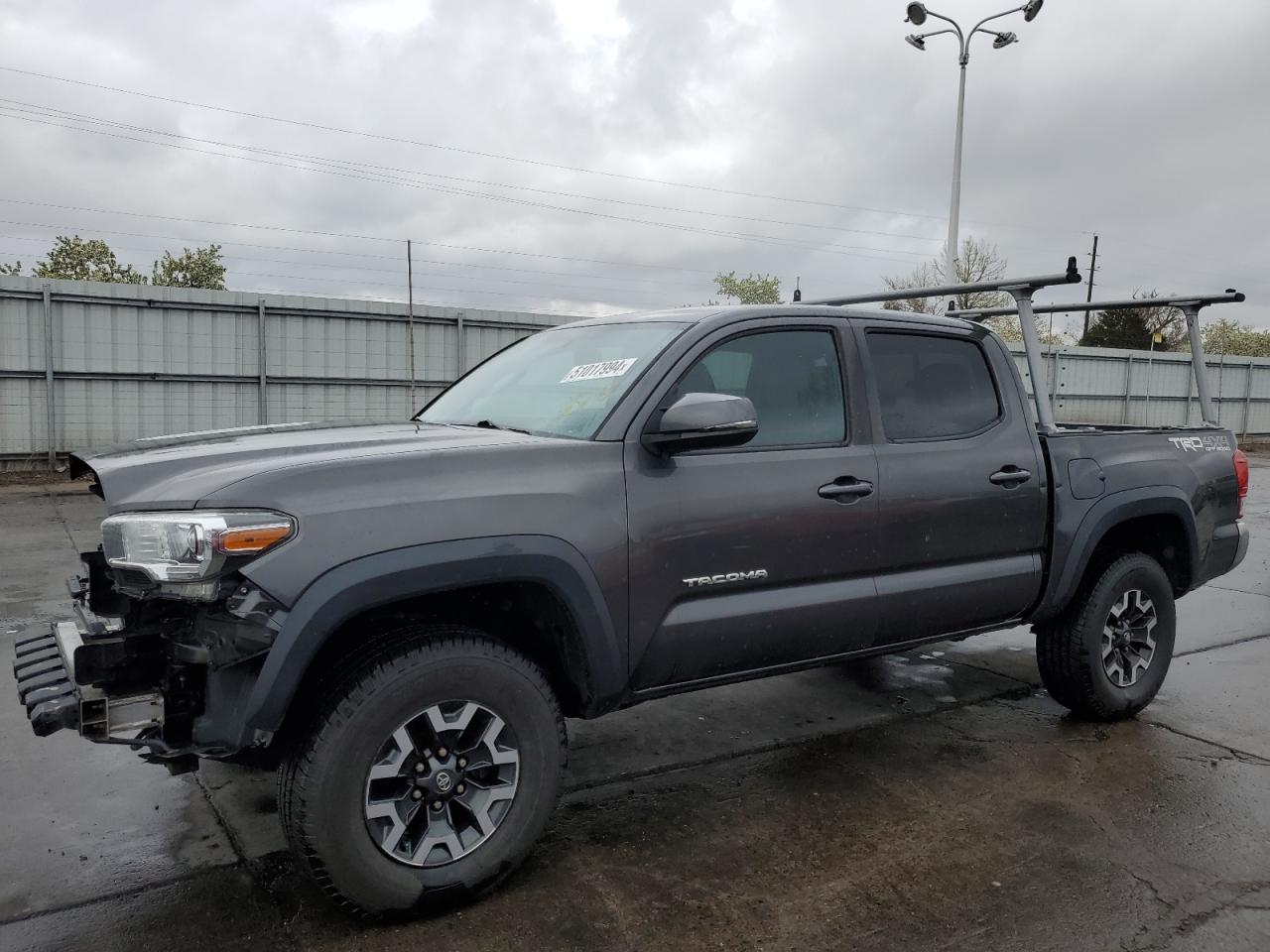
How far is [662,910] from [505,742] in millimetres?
681

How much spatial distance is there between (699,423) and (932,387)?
4.90 feet

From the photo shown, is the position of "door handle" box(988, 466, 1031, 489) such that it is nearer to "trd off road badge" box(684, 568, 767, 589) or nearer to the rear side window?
the rear side window

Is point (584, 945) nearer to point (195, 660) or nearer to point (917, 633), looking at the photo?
point (195, 660)

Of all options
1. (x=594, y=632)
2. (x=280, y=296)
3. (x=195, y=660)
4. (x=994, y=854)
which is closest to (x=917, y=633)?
(x=994, y=854)

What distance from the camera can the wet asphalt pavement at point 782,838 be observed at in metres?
2.69

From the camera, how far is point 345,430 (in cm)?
335

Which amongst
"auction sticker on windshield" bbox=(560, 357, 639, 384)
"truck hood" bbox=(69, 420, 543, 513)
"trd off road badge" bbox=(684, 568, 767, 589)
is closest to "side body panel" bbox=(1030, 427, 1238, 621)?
"trd off road badge" bbox=(684, 568, 767, 589)

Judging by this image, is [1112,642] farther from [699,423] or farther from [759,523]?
[699,423]

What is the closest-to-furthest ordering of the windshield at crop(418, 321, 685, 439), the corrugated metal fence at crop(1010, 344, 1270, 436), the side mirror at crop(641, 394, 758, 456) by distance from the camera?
1. the side mirror at crop(641, 394, 758, 456)
2. the windshield at crop(418, 321, 685, 439)
3. the corrugated metal fence at crop(1010, 344, 1270, 436)

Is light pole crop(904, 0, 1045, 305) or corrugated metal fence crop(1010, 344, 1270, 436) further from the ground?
light pole crop(904, 0, 1045, 305)

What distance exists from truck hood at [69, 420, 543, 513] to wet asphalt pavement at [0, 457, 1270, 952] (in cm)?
121

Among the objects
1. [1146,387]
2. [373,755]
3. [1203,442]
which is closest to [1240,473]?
[1203,442]

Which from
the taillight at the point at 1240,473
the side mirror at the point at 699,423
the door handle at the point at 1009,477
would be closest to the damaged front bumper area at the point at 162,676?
the side mirror at the point at 699,423

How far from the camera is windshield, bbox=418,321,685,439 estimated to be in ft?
10.6
